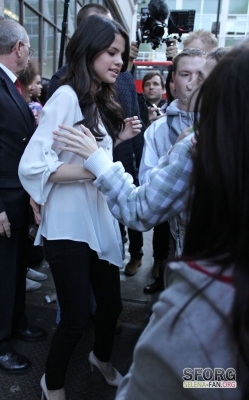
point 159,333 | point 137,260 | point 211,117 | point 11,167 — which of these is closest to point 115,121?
point 11,167

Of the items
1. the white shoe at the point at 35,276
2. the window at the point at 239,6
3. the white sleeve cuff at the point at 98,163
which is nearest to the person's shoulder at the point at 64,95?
the white sleeve cuff at the point at 98,163

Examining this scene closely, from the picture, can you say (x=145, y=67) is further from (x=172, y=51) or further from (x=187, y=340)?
(x=187, y=340)

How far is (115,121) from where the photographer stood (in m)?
1.85

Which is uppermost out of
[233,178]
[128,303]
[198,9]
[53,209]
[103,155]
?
[198,9]

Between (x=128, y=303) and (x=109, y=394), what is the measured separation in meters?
1.06

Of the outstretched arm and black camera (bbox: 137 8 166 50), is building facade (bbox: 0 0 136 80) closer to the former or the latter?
black camera (bbox: 137 8 166 50)

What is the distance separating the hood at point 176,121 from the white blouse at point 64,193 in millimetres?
684

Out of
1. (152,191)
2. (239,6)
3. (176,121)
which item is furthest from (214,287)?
(239,6)

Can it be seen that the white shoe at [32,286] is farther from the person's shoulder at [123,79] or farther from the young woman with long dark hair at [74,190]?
the person's shoulder at [123,79]

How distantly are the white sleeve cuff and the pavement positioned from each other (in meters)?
0.58

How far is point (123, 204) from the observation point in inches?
50.4

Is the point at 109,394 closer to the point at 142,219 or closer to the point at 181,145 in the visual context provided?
the point at 142,219

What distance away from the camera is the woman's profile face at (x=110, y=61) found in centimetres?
168

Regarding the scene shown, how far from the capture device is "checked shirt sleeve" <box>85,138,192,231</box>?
120 centimetres
